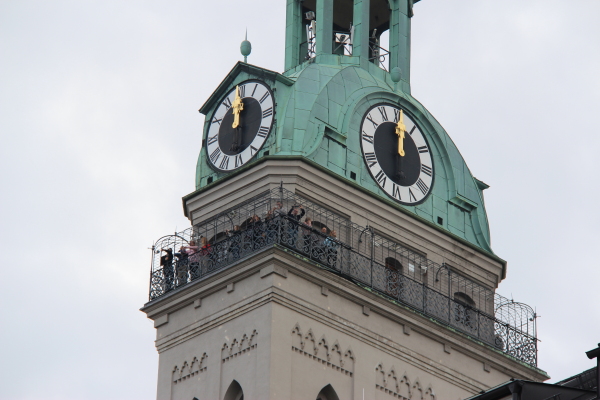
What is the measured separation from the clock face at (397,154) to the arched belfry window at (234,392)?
673 cm

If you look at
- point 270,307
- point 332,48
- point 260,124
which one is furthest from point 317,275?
point 332,48

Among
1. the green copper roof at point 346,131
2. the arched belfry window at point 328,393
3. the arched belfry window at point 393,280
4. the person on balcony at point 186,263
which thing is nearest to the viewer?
the arched belfry window at point 328,393

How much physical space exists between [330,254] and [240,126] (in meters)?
4.60

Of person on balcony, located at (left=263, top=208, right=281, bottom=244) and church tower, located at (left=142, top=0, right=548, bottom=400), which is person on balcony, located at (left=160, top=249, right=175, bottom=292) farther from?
person on balcony, located at (left=263, top=208, right=281, bottom=244)

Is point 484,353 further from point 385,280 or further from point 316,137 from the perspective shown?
point 316,137

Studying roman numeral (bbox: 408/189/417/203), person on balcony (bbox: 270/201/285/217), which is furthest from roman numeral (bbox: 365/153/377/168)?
person on balcony (bbox: 270/201/285/217)

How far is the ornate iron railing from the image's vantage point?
45.8m

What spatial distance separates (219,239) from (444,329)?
5.69 meters

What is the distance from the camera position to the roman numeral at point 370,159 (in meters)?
48.8

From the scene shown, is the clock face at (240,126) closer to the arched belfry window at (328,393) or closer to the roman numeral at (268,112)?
the roman numeral at (268,112)

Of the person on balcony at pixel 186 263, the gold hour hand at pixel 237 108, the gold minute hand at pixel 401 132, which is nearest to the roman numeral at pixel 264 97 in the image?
the gold hour hand at pixel 237 108

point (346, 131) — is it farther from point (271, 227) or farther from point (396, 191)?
point (271, 227)

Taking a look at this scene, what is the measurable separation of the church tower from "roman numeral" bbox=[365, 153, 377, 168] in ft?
0.08

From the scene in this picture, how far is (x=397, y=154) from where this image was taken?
49.5m
